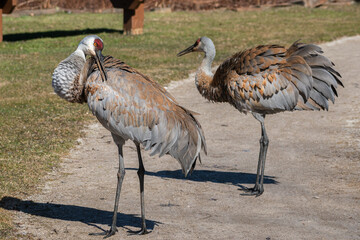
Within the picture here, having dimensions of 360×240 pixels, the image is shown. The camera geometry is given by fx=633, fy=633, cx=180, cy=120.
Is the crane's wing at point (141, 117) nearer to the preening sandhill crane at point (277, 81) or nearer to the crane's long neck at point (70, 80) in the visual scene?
the crane's long neck at point (70, 80)

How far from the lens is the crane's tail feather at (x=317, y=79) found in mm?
6945

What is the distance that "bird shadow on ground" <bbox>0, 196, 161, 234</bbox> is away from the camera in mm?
5879

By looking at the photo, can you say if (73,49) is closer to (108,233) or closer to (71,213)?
(71,213)

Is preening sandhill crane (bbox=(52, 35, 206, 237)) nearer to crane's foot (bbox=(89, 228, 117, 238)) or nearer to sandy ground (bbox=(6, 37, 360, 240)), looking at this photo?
crane's foot (bbox=(89, 228, 117, 238))

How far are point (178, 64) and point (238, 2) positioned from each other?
35.3 ft

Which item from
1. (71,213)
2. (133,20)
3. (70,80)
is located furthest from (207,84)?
(133,20)

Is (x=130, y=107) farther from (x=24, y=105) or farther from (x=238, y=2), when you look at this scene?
(x=238, y=2)

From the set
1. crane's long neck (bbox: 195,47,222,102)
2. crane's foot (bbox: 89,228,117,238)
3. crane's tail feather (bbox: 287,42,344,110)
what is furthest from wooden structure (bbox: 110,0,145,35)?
crane's foot (bbox: 89,228,117,238)

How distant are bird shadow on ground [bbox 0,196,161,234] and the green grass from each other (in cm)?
18

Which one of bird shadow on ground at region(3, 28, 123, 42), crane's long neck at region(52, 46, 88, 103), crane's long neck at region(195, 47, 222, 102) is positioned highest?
crane's long neck at region(52, 46, 88, 103)

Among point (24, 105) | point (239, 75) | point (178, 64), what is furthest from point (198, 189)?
point (178, 64)

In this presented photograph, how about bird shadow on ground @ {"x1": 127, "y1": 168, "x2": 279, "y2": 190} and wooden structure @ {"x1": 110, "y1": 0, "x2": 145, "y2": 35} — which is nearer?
bird shadow on ground @ {"x1": 127, "y1": 168, "x2": 279, "y2": 190}

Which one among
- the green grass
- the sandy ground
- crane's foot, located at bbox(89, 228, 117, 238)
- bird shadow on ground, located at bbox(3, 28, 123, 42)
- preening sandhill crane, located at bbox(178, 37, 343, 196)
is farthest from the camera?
bird shadow on ground, located at bbox(3, 28, 123, 42)

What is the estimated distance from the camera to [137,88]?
557 cm
